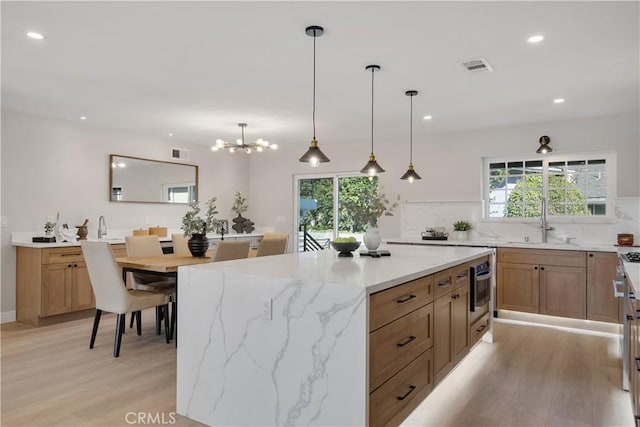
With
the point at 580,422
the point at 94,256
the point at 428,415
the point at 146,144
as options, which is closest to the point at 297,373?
the point at 428,415

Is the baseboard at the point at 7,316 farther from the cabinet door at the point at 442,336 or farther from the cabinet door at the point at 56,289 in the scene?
the cabinet door at the point at 442,336

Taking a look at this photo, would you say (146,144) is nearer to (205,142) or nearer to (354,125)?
(205,142)

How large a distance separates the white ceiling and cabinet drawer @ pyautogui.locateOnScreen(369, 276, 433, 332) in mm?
1555

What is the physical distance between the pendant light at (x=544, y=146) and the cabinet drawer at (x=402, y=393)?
3.67 meters

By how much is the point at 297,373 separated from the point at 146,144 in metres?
5.09

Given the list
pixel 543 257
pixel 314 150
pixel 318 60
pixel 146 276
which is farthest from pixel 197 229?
pixel 543 257


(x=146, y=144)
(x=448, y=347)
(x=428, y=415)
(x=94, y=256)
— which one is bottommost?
(x=428, y=415)

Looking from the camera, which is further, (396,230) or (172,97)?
(396,230)

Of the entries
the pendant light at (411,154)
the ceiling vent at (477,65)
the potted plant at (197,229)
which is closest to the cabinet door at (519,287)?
the pendant light at (411,154)

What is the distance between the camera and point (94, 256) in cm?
361

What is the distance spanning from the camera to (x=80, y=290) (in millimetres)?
4844

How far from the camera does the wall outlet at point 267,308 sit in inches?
81.4

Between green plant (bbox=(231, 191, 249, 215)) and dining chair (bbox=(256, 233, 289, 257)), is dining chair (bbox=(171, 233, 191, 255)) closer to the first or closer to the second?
dining chair (bbox=(256, 233, 289, 257))

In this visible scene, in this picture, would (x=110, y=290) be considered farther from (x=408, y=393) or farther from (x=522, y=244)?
(x=522, y=244)
